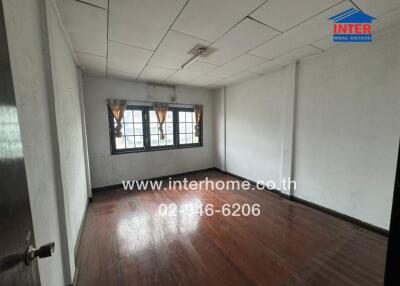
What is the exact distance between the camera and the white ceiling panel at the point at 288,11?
1.58 metres

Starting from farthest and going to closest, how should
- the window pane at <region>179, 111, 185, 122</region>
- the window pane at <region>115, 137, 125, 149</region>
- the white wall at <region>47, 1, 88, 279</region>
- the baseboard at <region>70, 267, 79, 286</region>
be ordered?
the window pane at <region>179, 111, 185, 122</region> → the window pane at <region>115, 137, 125, 149</region> → the baseboard at <region>70, 267, 79, 286</region> → the white wall at <region>47, 1, 88, 279</region>

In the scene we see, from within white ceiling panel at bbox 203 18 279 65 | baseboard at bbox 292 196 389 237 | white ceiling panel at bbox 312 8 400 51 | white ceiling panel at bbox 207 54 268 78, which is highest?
white ceiling panel at bbox 312 8 400 51

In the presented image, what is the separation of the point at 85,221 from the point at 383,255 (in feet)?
12.9

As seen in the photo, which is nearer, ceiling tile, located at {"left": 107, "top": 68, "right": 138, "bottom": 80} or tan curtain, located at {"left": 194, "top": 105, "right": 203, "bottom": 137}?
ceiling tile, located at {"left": 107, "top": 68, "right": 138, "bottom": 80}

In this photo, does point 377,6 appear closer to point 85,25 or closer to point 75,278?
point 85,25

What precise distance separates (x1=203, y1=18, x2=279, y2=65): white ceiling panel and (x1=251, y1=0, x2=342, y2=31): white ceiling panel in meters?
0.10

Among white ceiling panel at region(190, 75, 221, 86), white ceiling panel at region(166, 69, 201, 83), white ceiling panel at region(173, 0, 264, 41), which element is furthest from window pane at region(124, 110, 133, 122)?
white ceiling panel at region(173, 0, 264, 41)

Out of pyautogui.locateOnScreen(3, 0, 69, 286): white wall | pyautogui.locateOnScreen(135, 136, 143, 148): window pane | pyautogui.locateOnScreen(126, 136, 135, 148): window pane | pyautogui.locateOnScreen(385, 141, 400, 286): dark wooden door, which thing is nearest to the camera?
pyautogui.locateOnScreen(385, 141, 400, 286): dark wooden door

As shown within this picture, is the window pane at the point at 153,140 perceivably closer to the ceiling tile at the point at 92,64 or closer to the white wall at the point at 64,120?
the ceiling tile at the point at 92,64

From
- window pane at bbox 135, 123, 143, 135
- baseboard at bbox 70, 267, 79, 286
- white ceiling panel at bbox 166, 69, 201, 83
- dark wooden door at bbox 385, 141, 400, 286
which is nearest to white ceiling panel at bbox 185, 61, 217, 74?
white ceiling panel at bbox 166, 69, 201, 83

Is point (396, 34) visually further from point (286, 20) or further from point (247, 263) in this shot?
point (247, 263)

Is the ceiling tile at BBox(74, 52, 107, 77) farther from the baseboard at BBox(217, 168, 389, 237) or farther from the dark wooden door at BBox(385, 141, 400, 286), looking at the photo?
the baseboard at BBox(217, 168, 389, 237)

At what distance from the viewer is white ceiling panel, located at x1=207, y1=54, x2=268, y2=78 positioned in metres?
2.82

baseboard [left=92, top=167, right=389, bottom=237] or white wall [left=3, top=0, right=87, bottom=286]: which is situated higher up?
white wall [left=3, top=0, right=87, bottom=286]
